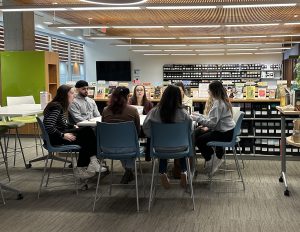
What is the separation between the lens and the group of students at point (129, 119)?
4578mm

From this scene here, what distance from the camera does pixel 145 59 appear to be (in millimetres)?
19125

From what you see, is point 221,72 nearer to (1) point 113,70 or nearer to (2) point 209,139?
(1) point 113,70

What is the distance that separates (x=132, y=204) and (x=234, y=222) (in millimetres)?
1198

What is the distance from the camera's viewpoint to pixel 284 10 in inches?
345

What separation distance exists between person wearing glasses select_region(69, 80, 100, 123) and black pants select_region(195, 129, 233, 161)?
5.43ft

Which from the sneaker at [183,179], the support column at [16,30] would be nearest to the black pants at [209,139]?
the sneaker at [183,179]

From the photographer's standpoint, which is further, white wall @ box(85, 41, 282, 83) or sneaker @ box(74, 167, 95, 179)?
white wall @ box(85, 41, 282, 83)

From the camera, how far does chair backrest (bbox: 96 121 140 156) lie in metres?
4.22

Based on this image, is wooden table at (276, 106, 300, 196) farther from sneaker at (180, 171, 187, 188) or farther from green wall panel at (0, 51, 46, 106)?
green wall panel at (0, 51, 46, 106)

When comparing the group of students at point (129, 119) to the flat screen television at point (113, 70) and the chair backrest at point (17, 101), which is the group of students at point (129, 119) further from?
the flat screen television at point (113, 70)

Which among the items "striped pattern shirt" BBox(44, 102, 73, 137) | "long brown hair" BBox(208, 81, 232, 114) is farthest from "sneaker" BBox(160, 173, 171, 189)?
"striped pattern shirt" BBox(44, 102, 73, 137)

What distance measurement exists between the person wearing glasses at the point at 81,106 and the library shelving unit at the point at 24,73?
3.63m

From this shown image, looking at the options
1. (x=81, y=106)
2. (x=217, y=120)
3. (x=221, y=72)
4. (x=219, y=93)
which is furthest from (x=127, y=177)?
(x=221, y=72)

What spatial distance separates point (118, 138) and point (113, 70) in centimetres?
1485
